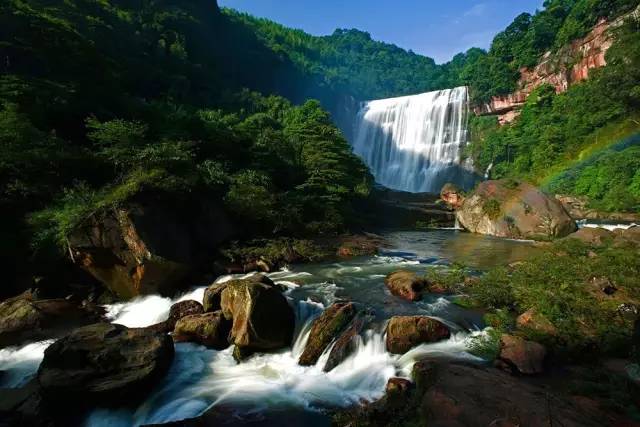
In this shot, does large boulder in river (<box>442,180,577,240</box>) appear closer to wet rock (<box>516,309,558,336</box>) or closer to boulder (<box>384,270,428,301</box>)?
boulder (<box>384,270,428,301</box>)

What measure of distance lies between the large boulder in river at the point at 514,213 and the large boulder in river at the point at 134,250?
16.9 m

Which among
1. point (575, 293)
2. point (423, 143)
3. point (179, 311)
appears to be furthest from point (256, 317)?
point (423, 143)

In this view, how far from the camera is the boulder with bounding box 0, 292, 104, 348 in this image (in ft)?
31.0

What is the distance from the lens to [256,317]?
8.43 metres

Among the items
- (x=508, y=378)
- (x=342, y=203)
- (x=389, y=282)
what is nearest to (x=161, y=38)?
(x=342, y=203)

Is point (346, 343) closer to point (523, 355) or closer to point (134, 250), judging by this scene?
point (523, 355)

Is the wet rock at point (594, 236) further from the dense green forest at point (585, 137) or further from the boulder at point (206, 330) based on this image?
the boulder at point (206, 330)

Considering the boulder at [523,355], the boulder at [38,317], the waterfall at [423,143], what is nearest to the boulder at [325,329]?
the boulder at [523,355]

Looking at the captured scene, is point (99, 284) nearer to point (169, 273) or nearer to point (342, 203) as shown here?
point (169, 273)

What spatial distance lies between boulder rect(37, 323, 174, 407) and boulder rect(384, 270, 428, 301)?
20.2ft

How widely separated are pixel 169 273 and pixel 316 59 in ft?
321

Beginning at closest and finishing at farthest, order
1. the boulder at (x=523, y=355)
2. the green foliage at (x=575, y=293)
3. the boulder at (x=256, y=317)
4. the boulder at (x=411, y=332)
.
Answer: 1. the boulder at (x=523, y=355)
2. the green foliage at (x=575, y=293)
3. the boulder at (x=411, y=332)
4. the boulder at (x=256, y=317)

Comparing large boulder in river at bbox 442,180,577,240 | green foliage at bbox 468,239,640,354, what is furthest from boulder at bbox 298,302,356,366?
large boulder in river at bbox 442,180,577,240

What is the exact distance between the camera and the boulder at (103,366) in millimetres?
6652
